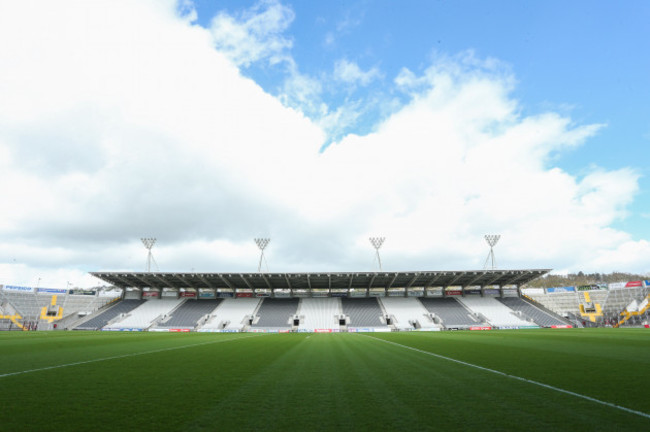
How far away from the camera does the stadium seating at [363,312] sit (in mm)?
47406

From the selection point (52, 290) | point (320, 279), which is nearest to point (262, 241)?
point (320, 279)

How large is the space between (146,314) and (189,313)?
20.9ft

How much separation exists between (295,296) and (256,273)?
437 inches

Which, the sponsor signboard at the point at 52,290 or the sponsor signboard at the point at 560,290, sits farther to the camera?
the sponsor signboard at the point at 560,290

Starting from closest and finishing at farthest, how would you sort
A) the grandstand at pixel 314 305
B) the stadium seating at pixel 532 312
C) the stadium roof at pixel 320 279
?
1. the stadium seating at pixel 532 312
2. the grandstand at pixel 314 305
3. the stadium roof at pixel 320 279

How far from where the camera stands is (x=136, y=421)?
4070 mm

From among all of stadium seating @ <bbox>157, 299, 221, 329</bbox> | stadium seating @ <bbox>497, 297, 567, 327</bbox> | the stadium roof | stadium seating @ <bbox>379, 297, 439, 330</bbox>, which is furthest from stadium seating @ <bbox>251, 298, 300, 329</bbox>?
stadium seating @ <bbox>497, 297, 567, 327</bbox>

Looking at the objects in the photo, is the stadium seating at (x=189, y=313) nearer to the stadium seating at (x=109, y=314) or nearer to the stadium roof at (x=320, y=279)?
the stadium roof at (x=320, y=279)

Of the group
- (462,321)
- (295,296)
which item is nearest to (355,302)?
(295,296)

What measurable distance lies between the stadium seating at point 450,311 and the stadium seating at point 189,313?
33436 mm

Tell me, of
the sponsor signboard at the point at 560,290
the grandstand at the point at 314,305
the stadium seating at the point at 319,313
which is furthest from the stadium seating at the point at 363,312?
the sponsor signboard at the point at 560,290

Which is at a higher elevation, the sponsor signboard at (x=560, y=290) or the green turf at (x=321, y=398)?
the green turf at (x=321, y=398)

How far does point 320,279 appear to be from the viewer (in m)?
52.8

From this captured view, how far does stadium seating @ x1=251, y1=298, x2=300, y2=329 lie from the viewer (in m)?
47.8
